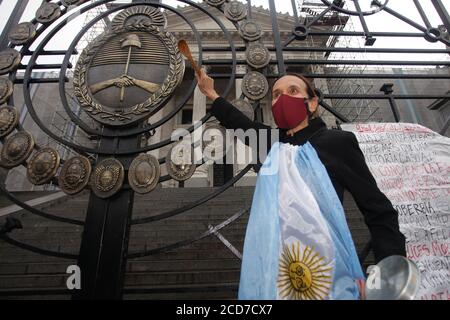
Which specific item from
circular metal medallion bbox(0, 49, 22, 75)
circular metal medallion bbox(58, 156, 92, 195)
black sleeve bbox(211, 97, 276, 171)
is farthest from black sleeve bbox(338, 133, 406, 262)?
circular metal medallion bbox(0, 49, 22, 75)

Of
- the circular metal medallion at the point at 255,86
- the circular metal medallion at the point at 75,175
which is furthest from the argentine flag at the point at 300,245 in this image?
the circular metal medallion at the point at 75,175

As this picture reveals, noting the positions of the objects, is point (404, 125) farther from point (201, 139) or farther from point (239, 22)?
point (201, 139)

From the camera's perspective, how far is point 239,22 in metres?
2.64

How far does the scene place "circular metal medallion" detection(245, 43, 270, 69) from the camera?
2395mm

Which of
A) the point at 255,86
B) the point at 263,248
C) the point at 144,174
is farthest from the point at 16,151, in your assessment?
the point at 263,248

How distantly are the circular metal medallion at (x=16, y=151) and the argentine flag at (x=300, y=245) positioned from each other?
1824 mm

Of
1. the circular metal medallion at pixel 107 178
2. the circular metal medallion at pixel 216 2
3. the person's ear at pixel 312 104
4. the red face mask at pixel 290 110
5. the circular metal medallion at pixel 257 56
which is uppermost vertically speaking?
the circular metal medallion at pixel 216 2

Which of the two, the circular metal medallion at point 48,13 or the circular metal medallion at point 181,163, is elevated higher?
the circular metal medallion at point 48,13

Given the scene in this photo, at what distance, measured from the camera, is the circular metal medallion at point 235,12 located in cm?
262

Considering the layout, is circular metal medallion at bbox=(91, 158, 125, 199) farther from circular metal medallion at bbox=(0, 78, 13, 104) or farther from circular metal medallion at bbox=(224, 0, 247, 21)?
circular metal medallion at bbox=(224, 0, 247, 21)

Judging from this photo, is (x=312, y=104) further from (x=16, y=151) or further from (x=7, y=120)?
(x=7, y=120)

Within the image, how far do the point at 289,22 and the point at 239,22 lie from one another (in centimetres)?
936

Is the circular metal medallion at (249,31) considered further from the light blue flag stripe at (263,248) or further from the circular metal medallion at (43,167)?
the circular metal medallion at (43,167)

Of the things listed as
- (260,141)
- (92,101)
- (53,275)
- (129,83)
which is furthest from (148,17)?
(53,275)
